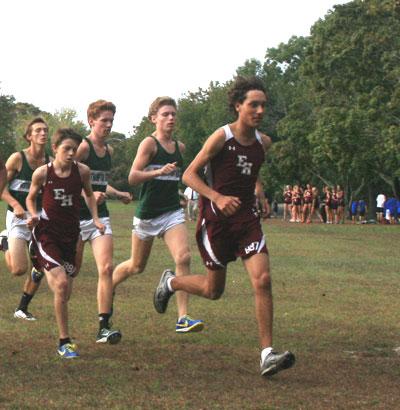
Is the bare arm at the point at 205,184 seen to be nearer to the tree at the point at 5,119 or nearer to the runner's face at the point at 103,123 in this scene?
the runner's face at the point at 103,123

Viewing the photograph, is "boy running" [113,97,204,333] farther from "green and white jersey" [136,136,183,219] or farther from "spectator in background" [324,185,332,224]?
"spectator in background" [324,185,332,224]

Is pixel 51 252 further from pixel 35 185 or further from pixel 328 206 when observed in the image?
pixel 328 206

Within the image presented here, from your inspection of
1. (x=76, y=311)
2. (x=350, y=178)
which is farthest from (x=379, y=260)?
(x=350, y=178)

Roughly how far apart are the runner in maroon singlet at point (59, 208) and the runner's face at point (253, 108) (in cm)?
184

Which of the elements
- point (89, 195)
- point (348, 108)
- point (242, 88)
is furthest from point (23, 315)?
point (348, 108)

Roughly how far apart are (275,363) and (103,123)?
3843mm

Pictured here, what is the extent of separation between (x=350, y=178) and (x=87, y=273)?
55.3 m

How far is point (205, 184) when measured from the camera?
8211 millimetres

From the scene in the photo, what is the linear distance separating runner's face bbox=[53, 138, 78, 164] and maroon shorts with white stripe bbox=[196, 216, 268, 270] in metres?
1.50

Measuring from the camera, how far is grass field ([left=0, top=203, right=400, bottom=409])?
269 inches

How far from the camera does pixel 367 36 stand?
48.0 meters

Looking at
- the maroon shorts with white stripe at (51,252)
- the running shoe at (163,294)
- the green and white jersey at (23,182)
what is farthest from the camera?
the green and white jersey at (23,182)

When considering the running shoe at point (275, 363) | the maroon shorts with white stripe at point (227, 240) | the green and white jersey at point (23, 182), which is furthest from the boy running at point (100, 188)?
the running shoe at point (275, 363)

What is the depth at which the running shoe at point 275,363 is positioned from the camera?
7.37 m
